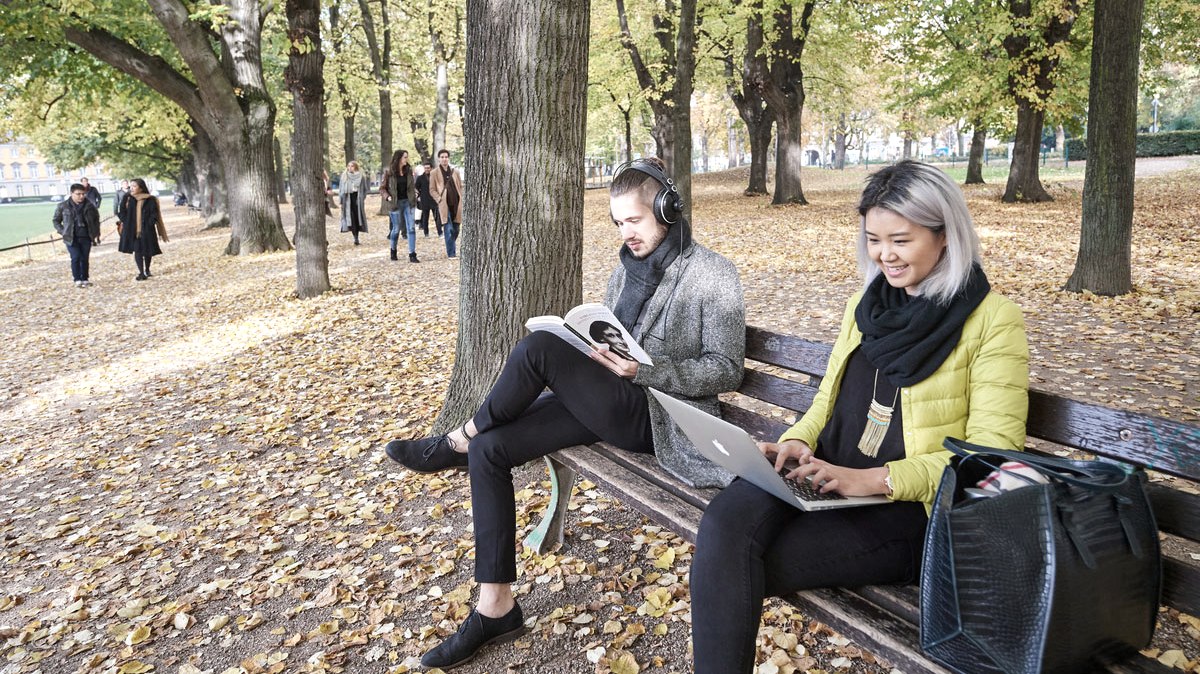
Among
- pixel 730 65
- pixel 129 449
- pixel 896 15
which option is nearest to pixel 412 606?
pixel 129 449

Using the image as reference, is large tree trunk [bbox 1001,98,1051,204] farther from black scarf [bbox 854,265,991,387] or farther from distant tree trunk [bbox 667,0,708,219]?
black scarf [bbox 854,265,991,387]

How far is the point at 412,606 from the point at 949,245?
2426 millimetres

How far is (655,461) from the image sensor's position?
2879 mm

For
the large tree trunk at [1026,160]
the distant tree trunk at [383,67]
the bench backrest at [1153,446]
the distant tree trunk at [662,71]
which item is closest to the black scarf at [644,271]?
the bench backrest at [1153,446]

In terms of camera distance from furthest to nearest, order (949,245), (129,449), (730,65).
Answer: (730,65) → (129,449) → (949,245)

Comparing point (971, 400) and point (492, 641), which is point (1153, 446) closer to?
point (971, 400)

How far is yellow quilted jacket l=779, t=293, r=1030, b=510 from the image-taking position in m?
2.03

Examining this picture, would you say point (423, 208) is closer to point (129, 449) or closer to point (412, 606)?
point (129, 449)

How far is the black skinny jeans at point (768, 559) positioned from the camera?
1.95 meters

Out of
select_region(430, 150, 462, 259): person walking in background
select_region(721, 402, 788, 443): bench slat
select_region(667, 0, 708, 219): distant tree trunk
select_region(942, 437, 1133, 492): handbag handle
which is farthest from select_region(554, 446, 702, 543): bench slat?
select_region(430, 150, 462, 259): person walking in background

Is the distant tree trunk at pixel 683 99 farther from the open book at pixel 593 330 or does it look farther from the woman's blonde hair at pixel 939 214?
the woman's blonde hair at pixel 939 214

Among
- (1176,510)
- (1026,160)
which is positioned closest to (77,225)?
(1176,510)

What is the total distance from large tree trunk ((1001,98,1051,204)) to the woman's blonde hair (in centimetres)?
1759

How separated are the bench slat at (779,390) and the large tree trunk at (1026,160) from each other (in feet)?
56.4
